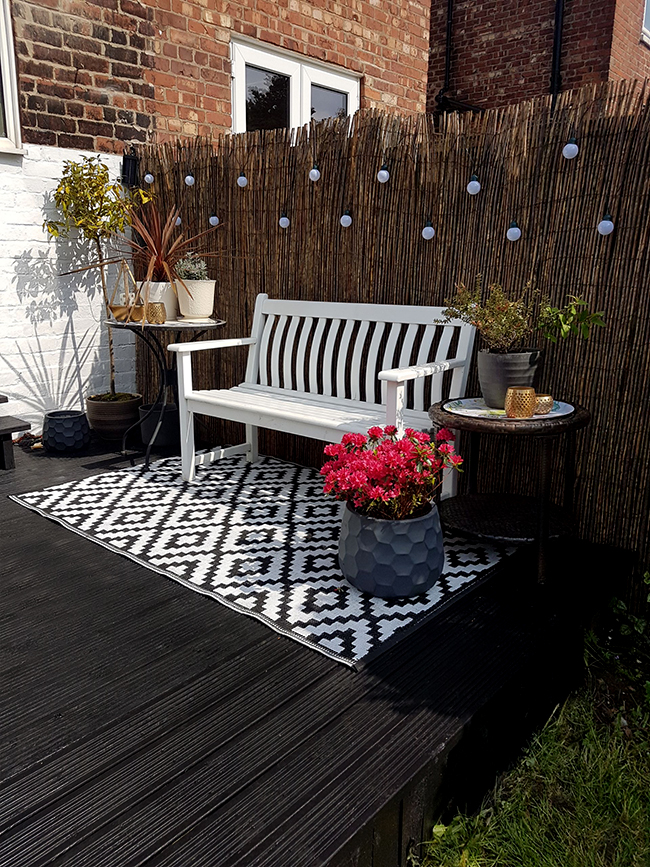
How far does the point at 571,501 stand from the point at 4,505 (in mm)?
2438

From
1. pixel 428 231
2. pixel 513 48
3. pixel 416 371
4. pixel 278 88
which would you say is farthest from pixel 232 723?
pixel 513 48

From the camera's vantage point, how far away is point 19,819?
4.54 ft

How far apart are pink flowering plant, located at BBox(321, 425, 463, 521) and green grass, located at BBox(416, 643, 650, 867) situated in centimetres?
75

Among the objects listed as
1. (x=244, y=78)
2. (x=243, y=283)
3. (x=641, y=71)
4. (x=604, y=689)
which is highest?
(x=641, y=71)

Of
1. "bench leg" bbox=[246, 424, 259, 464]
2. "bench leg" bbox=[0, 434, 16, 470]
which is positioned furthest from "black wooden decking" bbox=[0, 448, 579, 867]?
"bench leg" bbox=[246, 424, 259, 464]

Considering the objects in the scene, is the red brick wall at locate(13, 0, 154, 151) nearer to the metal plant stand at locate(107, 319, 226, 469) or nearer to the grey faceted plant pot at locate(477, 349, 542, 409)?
the metal plant stand at locate(107, 319, 226, 469)

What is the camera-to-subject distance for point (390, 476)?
2191mm

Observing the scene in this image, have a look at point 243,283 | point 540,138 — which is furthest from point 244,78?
point 540,138

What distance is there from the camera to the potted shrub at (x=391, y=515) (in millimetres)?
2189

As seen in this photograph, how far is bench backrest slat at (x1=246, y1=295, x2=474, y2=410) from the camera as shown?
305 centimetres

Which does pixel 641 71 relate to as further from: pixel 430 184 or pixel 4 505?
pixel 4 505

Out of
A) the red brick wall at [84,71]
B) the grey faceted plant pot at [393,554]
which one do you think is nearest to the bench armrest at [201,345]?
the grey faceted plant pot at [393,554]

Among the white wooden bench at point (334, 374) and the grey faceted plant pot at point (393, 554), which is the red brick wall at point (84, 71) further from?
the grey faceted plant pot at point (393, 554)

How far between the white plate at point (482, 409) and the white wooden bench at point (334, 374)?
172mm
